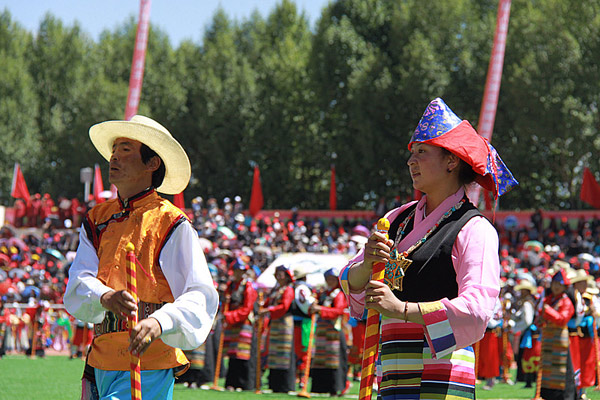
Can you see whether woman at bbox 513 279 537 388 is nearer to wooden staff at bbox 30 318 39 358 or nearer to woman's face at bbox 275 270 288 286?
woman's face at bbox 275 270 288 286

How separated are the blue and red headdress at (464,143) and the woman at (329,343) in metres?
10.0

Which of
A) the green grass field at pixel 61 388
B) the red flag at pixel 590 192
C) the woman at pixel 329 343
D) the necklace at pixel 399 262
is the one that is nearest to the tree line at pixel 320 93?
the red flag at pixel 590 192

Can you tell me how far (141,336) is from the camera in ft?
12.6

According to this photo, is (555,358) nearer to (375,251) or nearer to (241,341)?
(241,341)

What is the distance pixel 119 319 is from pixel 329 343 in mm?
10087

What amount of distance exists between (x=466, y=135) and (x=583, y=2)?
→ 35.9m

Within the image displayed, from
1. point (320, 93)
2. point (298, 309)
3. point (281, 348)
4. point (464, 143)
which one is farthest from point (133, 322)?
point (320, 93)

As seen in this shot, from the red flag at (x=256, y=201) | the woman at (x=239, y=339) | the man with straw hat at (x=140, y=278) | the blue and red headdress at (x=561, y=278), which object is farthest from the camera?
the red flag at (x=256, y=201)

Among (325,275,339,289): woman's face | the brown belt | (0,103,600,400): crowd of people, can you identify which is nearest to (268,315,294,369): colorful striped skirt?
(325,275,339,289): woman's face

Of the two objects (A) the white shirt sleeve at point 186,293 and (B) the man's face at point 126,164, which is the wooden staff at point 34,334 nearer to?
(B) the man's face at point 126,164

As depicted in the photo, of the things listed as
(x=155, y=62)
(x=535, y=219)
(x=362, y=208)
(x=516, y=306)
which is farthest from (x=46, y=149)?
(x=516, y=306)

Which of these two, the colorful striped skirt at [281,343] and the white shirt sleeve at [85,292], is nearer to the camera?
the white shirt sleeve at [85,292]

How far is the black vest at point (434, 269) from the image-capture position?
3713mm

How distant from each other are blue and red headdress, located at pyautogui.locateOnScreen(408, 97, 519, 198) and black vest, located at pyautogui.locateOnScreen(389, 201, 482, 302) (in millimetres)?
202
